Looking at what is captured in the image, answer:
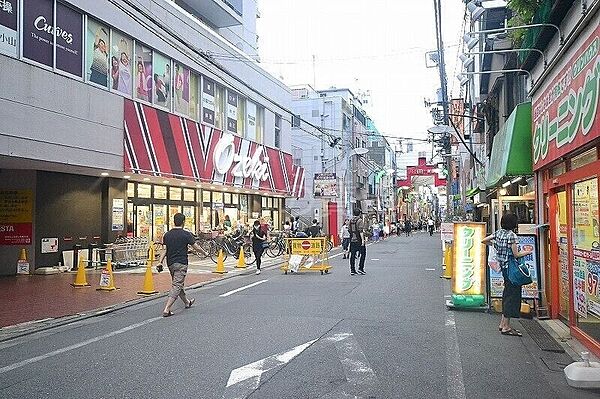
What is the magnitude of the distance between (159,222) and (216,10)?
1400cm

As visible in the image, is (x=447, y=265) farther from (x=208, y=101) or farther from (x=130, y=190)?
(x=208, y=101)

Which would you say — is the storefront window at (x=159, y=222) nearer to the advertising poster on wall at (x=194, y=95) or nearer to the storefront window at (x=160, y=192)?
the storefront window at (x=160, y=192)

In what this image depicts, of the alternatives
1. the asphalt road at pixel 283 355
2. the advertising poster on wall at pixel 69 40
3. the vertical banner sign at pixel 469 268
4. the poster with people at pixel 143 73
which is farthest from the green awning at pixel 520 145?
the poster with people at pixel 143 73

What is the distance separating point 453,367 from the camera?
654cm

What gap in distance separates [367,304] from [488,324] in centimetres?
265

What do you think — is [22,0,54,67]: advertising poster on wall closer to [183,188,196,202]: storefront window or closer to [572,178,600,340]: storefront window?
[183,188,196,202]: storefront window

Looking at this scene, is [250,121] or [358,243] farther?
[250,121]

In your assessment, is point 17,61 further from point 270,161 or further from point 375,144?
point 375,144

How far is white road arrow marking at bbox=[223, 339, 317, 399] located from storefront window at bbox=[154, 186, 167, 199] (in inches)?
660

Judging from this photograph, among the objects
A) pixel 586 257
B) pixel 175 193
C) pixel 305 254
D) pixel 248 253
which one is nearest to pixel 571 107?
pixel 586 257

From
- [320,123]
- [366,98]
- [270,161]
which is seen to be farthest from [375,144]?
[270,161]

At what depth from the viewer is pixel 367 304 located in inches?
438

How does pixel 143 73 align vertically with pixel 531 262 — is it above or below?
above

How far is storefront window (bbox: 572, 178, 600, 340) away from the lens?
23.4 feet
